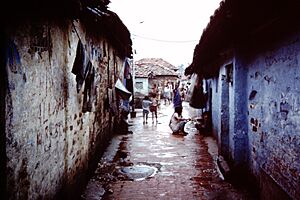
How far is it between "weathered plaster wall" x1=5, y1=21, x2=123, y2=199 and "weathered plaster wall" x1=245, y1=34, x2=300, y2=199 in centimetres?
303

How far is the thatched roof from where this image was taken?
12.6 feet

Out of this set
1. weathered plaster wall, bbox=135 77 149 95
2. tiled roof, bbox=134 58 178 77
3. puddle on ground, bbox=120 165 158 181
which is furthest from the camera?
tiled roof, bbox=134 58 178 77

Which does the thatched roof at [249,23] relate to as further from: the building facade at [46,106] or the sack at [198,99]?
the sack at [198,99]

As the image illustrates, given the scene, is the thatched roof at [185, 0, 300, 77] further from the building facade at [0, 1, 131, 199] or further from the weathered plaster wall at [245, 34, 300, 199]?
the building facade at [0, 1, 131, 199]

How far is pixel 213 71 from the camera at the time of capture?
1135 cm

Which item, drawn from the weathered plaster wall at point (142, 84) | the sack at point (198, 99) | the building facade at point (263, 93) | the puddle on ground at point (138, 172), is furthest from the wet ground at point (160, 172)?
the weathered plaster wall at point (142, 84)

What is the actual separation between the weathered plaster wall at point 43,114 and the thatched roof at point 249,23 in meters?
2.57

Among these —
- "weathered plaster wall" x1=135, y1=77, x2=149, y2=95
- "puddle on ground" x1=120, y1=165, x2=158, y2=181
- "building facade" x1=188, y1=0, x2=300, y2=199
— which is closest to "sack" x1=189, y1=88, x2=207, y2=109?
"building facade" x1=188, y1=0, x2=300, y2=199

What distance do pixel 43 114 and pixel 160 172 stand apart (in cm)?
426

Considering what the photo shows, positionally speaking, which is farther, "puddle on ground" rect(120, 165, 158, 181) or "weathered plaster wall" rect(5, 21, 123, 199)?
"puddle on ground" rect(120, 165, 158, 181)

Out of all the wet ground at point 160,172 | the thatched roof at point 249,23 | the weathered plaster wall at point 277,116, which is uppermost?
the thatched roof at point 249,23

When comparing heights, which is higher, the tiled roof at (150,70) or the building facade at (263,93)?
the tiled roof at (150,70)

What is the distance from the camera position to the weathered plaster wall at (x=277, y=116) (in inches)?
154

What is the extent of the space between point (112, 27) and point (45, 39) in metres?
4.47
